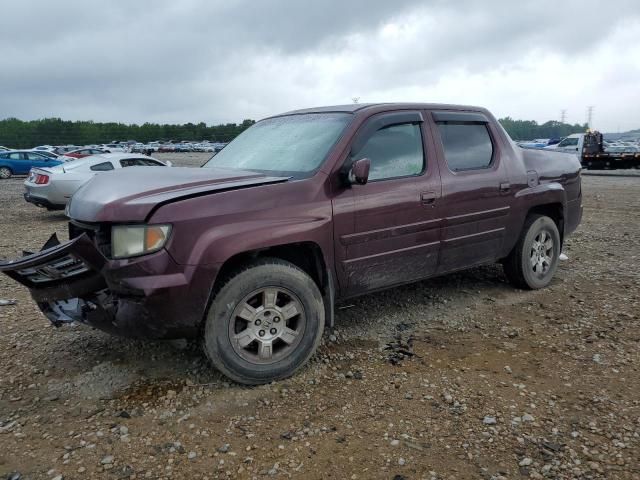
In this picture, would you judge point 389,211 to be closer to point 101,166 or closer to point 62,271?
point 62,271

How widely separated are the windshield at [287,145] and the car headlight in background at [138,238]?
3.51 ft

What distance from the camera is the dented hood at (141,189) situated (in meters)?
3.00

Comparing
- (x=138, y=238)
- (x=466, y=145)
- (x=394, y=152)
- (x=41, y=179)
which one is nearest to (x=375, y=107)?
(x=394, y=152)

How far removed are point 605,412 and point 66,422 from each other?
3.15 metres

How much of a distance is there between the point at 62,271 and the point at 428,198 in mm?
2683

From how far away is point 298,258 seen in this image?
12.0 feet

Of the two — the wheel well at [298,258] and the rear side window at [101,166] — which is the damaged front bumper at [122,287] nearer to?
the wheel well at [298,258]

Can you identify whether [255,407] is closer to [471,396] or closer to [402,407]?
[402,407]

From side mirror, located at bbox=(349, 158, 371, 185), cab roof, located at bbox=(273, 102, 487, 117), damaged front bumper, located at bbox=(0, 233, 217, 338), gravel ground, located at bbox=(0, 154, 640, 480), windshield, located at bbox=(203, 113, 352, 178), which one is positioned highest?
cab roof, located at bbox=(273, 102, 487, 117)

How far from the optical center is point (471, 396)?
125 inches

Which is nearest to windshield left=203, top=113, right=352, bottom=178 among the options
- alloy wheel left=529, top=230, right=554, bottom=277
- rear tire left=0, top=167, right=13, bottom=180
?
alloy wheel left=529, top=230, right=554, bottom=277

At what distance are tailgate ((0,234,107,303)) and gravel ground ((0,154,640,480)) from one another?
0.66 metres

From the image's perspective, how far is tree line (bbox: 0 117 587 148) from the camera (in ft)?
254

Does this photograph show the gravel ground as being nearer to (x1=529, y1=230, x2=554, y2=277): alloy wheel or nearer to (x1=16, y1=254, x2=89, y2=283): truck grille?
(x1=529, y1=230, x2=554, y2=277): alloy wheel
